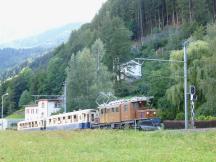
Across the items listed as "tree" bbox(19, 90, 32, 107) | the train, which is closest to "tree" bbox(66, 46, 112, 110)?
the train

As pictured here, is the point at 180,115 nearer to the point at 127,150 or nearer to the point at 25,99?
the point at 127,150

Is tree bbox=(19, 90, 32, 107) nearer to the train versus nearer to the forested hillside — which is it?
the forested hillside

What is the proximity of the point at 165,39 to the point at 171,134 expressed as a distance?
267 ft

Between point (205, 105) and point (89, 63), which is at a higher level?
point (89, 63)

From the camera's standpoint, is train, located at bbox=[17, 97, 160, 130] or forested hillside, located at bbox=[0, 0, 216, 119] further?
forested hillside, located at bbox=[0, 0, 216, 119]

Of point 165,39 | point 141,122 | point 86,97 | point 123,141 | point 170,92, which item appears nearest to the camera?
point 123,141

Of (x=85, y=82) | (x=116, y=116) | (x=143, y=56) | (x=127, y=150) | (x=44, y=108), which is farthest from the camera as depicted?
(x=44, y=108)

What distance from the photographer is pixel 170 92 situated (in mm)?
48688

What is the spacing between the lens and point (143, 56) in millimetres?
98000

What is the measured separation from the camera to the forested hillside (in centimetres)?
4856

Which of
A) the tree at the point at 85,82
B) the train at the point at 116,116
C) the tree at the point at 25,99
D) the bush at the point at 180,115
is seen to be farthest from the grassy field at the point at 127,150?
the tree at the point at 25,99

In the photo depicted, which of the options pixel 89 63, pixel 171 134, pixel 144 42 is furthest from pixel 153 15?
pixel 171 134

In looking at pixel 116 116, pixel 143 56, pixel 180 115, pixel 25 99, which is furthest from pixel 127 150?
pixel 25 99

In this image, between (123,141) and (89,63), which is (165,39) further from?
(123,141)
